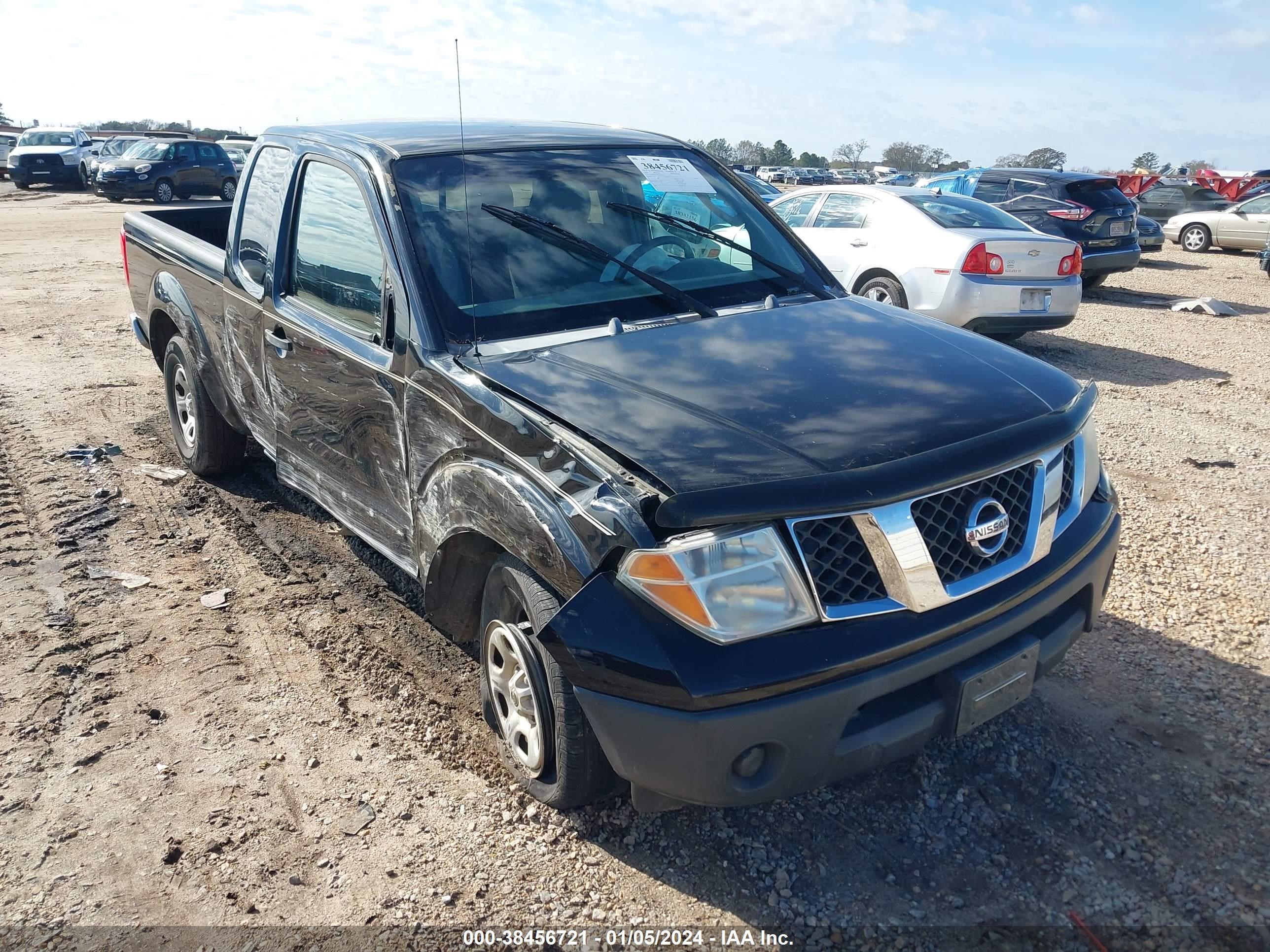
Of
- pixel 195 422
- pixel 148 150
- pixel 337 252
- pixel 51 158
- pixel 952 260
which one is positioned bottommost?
pixel 195 422

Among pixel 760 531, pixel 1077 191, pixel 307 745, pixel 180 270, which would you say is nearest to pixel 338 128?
pixel 180 270

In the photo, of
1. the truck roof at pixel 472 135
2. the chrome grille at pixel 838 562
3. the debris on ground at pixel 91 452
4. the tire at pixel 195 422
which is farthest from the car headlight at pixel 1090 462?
the debris on ground at pixel 91 452

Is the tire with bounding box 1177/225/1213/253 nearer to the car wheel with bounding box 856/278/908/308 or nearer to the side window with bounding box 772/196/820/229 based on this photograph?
the side window with bounding box 772/196/820/229

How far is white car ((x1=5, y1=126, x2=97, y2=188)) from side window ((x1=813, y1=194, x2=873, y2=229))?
99.8 feet

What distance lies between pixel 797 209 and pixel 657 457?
863 centimetres

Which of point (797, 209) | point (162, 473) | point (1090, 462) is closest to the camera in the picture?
point (1090, 462)

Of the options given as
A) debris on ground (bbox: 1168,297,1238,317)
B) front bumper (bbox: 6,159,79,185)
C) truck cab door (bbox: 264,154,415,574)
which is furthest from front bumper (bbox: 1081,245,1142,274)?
front bumper (bbox: 6,159,79,185)

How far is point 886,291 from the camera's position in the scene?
9.08 m

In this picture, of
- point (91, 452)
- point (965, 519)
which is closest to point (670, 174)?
point (965, 519)

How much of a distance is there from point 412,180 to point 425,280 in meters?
0.47

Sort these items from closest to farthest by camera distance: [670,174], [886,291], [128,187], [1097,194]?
[670,174], [886,291], [1097,194], [128,187]

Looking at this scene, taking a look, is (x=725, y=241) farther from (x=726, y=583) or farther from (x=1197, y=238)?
(x=1197, y=238)

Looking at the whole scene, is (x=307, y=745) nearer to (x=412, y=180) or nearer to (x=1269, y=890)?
(x=412, y=180)

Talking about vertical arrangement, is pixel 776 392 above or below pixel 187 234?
below
